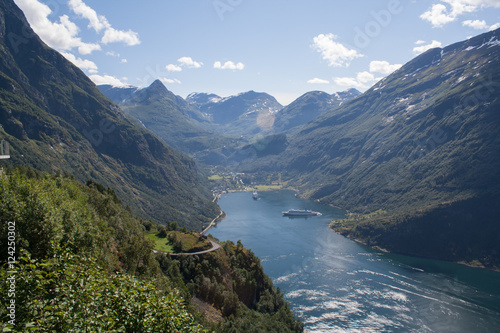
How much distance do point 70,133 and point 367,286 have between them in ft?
497

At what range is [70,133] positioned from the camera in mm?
159125

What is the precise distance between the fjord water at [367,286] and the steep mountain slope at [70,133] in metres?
50.6

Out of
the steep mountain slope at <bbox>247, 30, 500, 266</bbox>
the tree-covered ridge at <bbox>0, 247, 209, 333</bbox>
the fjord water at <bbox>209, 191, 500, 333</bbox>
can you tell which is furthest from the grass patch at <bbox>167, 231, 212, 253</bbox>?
the steep mountain slope at <bbox>247, 30, 500, 266</bbox>

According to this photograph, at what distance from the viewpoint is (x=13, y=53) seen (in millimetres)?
170000

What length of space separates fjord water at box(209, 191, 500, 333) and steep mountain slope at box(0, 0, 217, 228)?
166 ft

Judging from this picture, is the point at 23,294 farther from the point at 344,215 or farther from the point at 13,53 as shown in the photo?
the point at 13,53

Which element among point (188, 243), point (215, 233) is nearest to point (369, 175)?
point (215, 233)

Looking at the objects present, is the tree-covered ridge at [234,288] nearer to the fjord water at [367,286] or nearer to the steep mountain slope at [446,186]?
the fjord water at [367,286]

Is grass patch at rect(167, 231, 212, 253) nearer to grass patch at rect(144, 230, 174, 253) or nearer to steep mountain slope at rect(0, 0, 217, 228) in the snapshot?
grass patch at rect(144, 230, 174, 253)

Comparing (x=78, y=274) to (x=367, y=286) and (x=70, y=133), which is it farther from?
(x=70, y=133)

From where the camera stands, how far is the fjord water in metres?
65.6

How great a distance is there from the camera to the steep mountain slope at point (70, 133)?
434 ft

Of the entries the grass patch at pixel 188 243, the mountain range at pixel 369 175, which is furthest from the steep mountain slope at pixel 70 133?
the grass patch at pixel 188 243

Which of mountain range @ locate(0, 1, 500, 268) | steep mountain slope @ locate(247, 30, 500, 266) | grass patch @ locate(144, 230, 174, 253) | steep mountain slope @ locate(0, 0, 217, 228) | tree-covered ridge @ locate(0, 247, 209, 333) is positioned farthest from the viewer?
steep mountain slope @ locate(0, 0, 217, 228)
